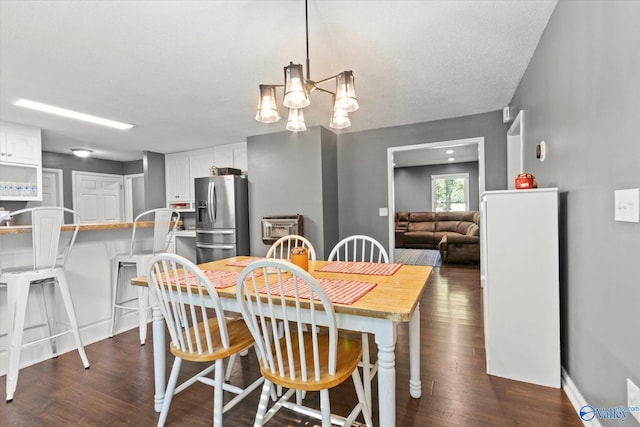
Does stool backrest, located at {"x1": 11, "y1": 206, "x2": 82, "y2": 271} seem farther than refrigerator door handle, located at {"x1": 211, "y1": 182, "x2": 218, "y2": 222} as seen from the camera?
No

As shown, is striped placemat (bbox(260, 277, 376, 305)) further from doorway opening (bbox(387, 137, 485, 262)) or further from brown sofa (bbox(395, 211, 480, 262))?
brown sofa (bbox(395, 211, 480, 262))

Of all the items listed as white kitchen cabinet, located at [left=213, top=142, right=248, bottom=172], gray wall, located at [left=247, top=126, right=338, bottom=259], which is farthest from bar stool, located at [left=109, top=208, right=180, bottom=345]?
white kitchen cabinet, located at [left=213, top=142, right=248, bottom=172]

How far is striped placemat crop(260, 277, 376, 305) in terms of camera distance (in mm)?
1346

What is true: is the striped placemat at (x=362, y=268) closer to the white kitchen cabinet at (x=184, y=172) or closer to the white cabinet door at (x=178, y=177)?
the white kitchen cabinet at (x=184, y=172)

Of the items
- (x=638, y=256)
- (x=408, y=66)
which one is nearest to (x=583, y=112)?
(x=638, y=256)

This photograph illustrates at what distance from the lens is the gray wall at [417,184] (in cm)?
879

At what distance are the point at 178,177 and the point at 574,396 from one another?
610 centimetres

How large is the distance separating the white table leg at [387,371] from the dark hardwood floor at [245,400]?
50 cm

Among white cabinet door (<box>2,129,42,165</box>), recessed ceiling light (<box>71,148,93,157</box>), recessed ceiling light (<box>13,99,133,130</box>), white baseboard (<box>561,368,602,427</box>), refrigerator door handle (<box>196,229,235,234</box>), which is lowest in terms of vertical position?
white baseboard (<box>561,368,602,427</box>)

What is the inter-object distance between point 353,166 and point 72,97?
3415mm

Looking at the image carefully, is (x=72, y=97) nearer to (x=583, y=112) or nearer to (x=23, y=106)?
(x=23, y=106)

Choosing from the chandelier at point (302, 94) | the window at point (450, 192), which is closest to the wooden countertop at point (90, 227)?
the chandelier at point (302, 94)

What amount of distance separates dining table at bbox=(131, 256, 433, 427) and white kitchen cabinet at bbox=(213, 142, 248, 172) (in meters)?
3.19

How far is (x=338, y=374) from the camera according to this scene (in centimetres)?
125
